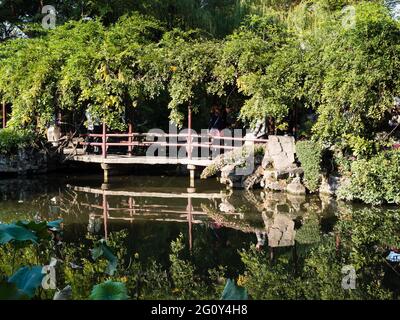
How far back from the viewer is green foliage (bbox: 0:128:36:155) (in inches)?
580

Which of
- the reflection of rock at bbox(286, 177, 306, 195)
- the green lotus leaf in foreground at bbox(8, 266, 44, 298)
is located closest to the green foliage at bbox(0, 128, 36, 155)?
the reflection of rock at bbox(286, 177, 306, 195)

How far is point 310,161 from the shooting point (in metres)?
11.6

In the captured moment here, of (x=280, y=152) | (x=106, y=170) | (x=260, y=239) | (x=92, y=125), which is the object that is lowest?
(x=260, y=239)

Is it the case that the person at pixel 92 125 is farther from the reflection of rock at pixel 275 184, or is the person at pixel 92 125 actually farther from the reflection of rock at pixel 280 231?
the reflection of rock at pixel 280 231

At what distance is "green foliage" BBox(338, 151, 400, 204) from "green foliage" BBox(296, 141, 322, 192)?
970 mm

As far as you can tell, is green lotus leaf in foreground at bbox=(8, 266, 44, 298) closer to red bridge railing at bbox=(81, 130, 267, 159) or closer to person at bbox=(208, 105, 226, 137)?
red bridge railing at bbox=(81, 130, 267, 159)

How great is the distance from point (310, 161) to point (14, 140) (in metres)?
8.21

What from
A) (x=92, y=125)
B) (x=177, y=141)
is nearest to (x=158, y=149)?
(x=177, y=141)

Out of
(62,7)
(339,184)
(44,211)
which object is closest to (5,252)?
(44,211)

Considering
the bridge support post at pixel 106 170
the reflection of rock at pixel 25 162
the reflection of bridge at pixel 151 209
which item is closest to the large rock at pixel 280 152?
the reflection of bridge at pixel 151 209

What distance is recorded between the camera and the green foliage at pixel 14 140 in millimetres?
14727

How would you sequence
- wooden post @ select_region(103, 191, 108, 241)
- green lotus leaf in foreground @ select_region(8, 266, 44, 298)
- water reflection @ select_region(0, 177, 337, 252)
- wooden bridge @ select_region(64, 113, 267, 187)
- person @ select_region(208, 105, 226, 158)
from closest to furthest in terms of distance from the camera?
green lotus leaf in foreground @ select_region(8, 266, 44, 298)
wooden post @ select_region(103, 191, 108, 241)
water reflection @ select_region(0, 177, 337, 252)
wooden bridge @ select_region(64, 113, 267, 187)
person @ select_region(208, 105, 226, 158)

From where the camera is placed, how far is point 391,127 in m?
11.4

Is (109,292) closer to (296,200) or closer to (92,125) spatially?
(296,200)
